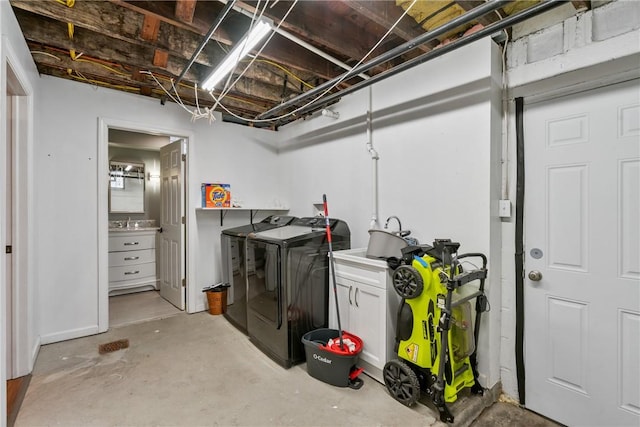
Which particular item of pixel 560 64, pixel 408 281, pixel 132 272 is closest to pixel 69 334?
A: pixel 132 272

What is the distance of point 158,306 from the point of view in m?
3.97

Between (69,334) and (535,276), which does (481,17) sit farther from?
(69,334)

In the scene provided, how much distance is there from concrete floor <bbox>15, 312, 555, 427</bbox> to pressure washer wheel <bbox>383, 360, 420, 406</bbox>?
0.07m

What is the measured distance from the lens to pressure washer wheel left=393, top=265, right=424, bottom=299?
5.99ft

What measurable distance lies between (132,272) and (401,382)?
4343 millimetres

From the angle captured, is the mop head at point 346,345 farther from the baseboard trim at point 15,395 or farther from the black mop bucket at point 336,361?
the baseboard trim at point 15,395

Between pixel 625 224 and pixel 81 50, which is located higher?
pixel 81 50

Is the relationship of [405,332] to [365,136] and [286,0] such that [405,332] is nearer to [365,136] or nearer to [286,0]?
[365,136]

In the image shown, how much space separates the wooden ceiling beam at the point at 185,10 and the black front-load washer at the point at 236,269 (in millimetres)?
1900

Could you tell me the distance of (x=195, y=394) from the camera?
6.97ft

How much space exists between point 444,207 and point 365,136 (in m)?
1.13

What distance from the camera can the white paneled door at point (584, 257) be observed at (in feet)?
5.56

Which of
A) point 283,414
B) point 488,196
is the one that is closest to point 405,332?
point 283,414

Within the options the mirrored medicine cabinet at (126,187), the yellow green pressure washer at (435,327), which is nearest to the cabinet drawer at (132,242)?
the mirrored medicine cabinet at (126,187)
